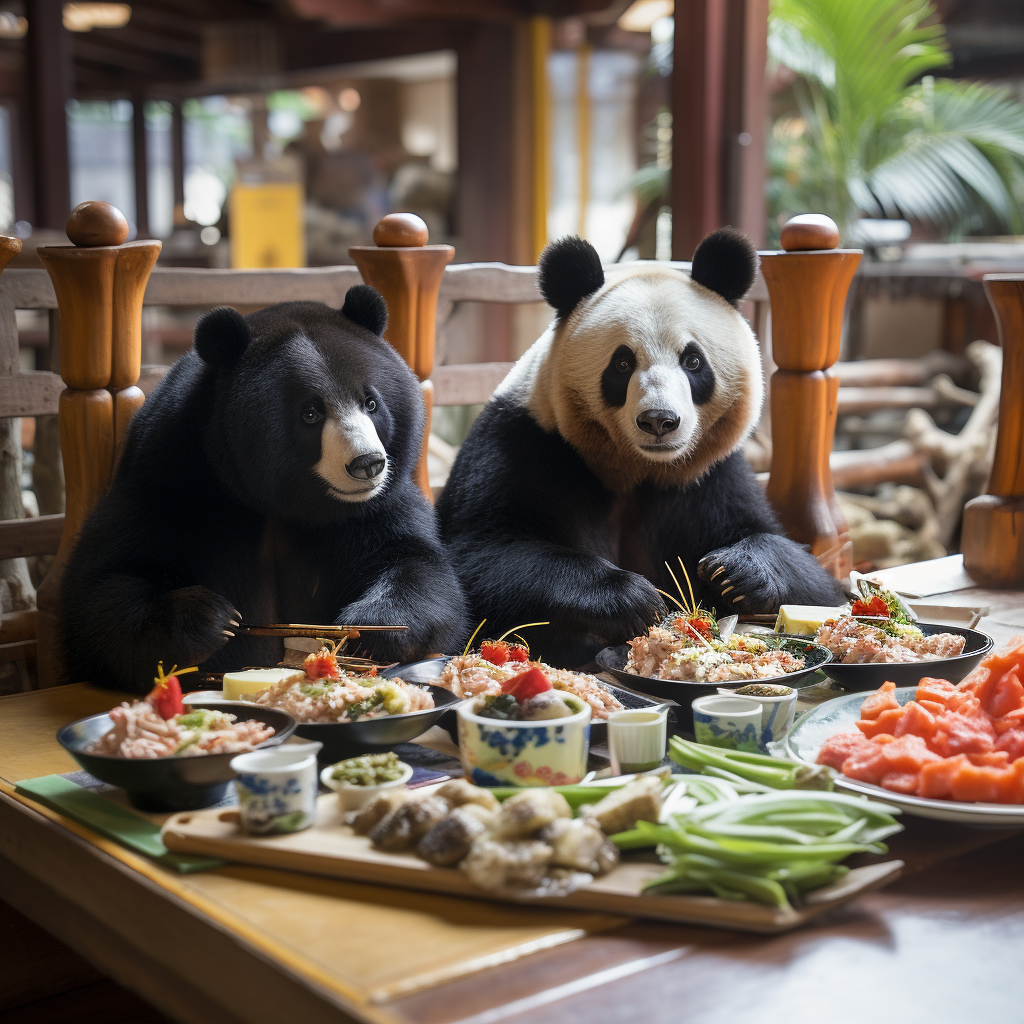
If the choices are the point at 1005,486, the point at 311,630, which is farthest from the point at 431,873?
the point at 1005,486

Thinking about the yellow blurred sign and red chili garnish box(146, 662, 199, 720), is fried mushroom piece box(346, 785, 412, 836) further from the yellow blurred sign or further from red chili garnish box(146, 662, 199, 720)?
the yellow blurred sign

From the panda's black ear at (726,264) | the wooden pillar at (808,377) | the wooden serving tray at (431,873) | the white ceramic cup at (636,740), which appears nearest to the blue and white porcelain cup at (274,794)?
the wooden serving tray at (431,873)

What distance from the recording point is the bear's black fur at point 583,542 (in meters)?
2.04

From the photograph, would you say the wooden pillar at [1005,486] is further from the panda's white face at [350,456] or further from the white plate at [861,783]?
the panda's white face at [350,456]

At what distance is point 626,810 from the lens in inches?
47.3

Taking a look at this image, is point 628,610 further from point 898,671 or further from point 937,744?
point 937,744

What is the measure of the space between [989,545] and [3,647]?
6.83 feet

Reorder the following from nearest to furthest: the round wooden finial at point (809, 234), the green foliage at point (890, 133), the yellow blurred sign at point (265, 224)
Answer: the round wooden finial at point (809, 234) < the green foliage at point (890, 133) < the yellow blurred sign at point (265, 224)

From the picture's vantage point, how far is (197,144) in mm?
16188

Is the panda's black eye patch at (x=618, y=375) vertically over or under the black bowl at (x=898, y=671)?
over

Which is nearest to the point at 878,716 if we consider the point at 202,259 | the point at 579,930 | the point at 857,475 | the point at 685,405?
the point at 579,930

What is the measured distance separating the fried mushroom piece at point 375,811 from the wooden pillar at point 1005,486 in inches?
72.7

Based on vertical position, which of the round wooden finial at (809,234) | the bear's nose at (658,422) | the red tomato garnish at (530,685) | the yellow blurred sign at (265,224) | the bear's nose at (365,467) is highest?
the yellow blurred sign at (265,224)

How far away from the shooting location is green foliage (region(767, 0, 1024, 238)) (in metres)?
5.58
